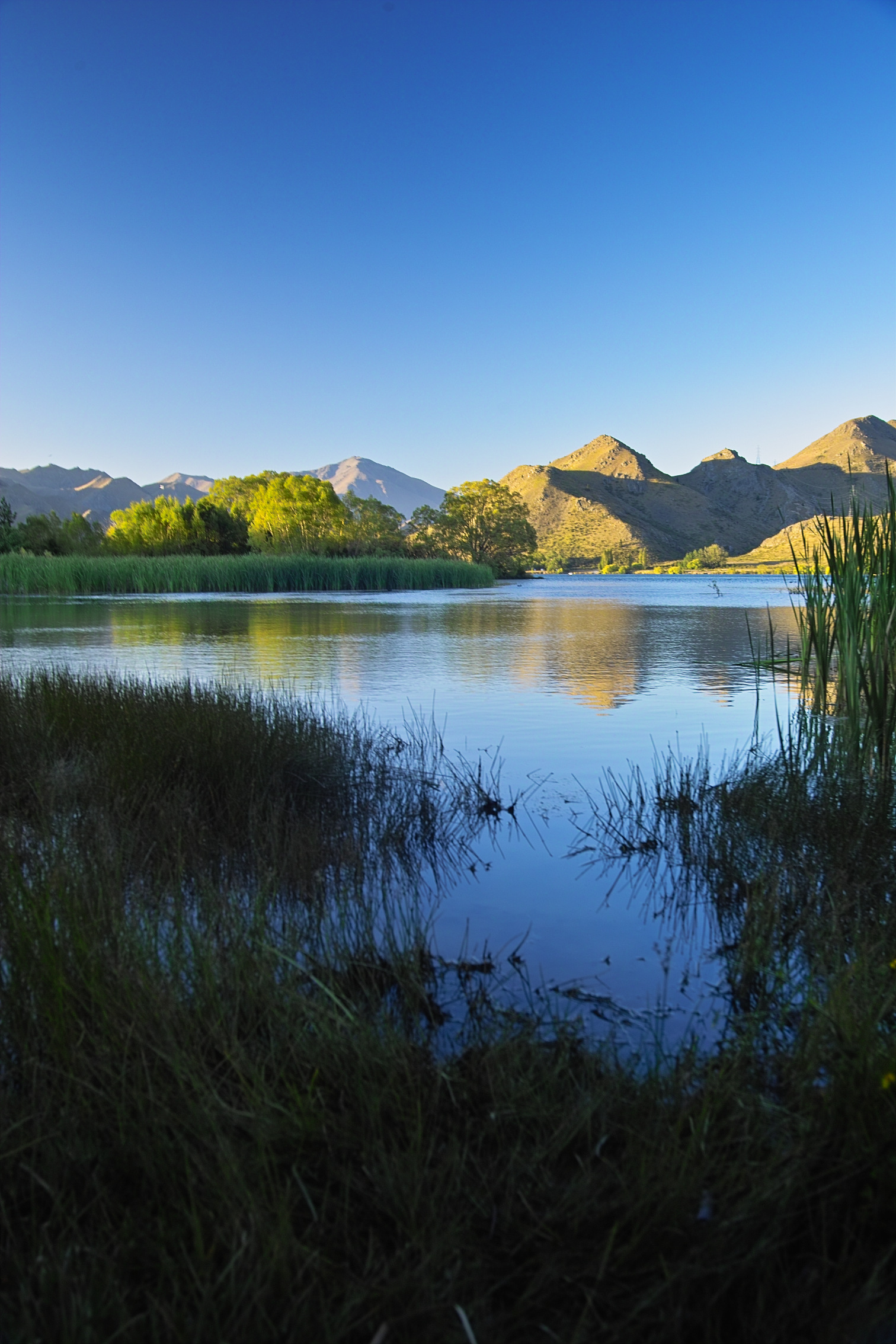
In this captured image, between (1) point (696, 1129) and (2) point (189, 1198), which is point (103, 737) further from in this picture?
(1) point (696, 1129)

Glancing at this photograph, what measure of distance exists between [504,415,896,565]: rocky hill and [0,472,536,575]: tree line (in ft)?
143

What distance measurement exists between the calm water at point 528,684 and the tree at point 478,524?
55.4m

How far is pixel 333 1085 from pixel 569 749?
4948 mm

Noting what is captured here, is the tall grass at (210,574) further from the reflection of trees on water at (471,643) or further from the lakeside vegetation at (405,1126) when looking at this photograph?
the lakeside vegetation at (405,1126)

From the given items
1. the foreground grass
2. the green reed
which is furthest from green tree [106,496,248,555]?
the foreground grass

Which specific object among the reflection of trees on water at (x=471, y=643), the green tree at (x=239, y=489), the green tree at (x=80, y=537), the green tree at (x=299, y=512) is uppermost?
the green tree at (x=239, y=489)

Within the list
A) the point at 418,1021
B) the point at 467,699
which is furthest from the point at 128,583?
the point at 418,1021

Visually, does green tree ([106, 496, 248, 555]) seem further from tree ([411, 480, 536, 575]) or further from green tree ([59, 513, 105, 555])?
tree ([411, 480, 536, 575])

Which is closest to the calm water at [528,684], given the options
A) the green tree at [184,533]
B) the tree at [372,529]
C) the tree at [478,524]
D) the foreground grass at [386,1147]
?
the foreground grass at [386,1147]

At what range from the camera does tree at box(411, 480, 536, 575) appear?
81875 millimetres

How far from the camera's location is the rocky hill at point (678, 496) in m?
136

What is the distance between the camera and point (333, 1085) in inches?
72.3

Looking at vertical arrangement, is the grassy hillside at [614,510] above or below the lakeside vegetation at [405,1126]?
above

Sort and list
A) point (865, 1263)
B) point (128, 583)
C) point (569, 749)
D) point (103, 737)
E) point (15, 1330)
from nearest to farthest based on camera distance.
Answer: point (15, 1330) < point (865, 1263) < point (103, 737) < point (569, 749) < point (128, 583)
